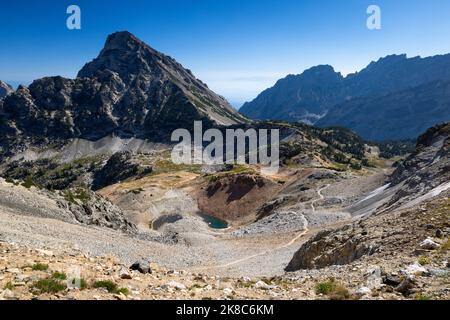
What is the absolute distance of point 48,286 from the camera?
51.2 feet

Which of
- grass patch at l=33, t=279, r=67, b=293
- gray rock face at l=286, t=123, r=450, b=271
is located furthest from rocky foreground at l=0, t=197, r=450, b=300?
gray rock face at l=286, t=123, r=450, b=271

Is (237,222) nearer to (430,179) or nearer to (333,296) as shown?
(430,179)

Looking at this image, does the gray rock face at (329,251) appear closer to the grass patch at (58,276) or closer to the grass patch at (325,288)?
the grass patch at (325,288)

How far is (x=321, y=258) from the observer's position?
110 feet

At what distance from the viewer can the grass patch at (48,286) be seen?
15414 millimetres

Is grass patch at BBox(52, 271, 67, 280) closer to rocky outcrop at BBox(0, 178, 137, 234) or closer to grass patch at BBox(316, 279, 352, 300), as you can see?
grass patch at BBox(316, 279, 352, 300)

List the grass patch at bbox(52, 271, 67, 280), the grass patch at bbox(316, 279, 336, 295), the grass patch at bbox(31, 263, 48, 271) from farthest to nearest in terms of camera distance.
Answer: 1. the grass patch at bbox(31, 263, 48, 271)
2. the grass patch at bbox(316, 279, 336, 295)
3. the grass patch at bbox(52, 271, 67, 280)

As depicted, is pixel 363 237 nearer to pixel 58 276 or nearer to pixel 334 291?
pixel 334 291

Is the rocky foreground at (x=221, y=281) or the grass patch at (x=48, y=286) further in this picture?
the rocky foreground at (x=221, y=281)

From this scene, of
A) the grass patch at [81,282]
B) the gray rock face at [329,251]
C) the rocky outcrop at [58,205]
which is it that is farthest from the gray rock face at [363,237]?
the rocky outcrop at [58,205]

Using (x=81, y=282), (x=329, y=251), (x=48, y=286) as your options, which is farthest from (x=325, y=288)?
(x=329, y=251)

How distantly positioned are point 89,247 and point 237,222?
7047cm

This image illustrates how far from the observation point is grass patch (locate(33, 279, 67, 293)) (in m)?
15.4
